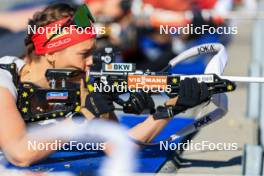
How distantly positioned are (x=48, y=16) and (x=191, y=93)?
2.98 feet

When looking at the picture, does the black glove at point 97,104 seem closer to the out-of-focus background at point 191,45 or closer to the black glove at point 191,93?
the black glove at point 191,93

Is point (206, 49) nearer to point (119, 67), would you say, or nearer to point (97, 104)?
point (119, 67)

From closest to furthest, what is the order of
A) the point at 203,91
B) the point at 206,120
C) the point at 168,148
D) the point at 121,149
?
the point at 203,91, the point at 121,149, the point at 206,120, the point at 168,148

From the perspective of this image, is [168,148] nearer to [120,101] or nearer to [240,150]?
[240,150]

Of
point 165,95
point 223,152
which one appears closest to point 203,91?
point 165,95

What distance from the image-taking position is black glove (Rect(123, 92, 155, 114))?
3.71 meters

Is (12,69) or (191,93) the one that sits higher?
(12,69)

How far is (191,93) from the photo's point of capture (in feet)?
11.9

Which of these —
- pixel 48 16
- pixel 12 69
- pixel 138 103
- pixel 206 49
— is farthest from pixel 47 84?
pixel 206 49

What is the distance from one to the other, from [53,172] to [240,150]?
1430 mm

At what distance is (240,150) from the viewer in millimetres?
4832

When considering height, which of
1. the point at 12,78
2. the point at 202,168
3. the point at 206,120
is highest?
the point at 12,78

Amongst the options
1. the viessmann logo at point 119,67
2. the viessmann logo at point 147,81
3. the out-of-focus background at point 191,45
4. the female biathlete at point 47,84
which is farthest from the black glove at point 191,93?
the out-of-focus background at point 191,45

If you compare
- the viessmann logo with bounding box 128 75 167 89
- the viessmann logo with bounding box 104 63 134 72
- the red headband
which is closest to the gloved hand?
the viessmann logo with bounding box 128 75 167 89
